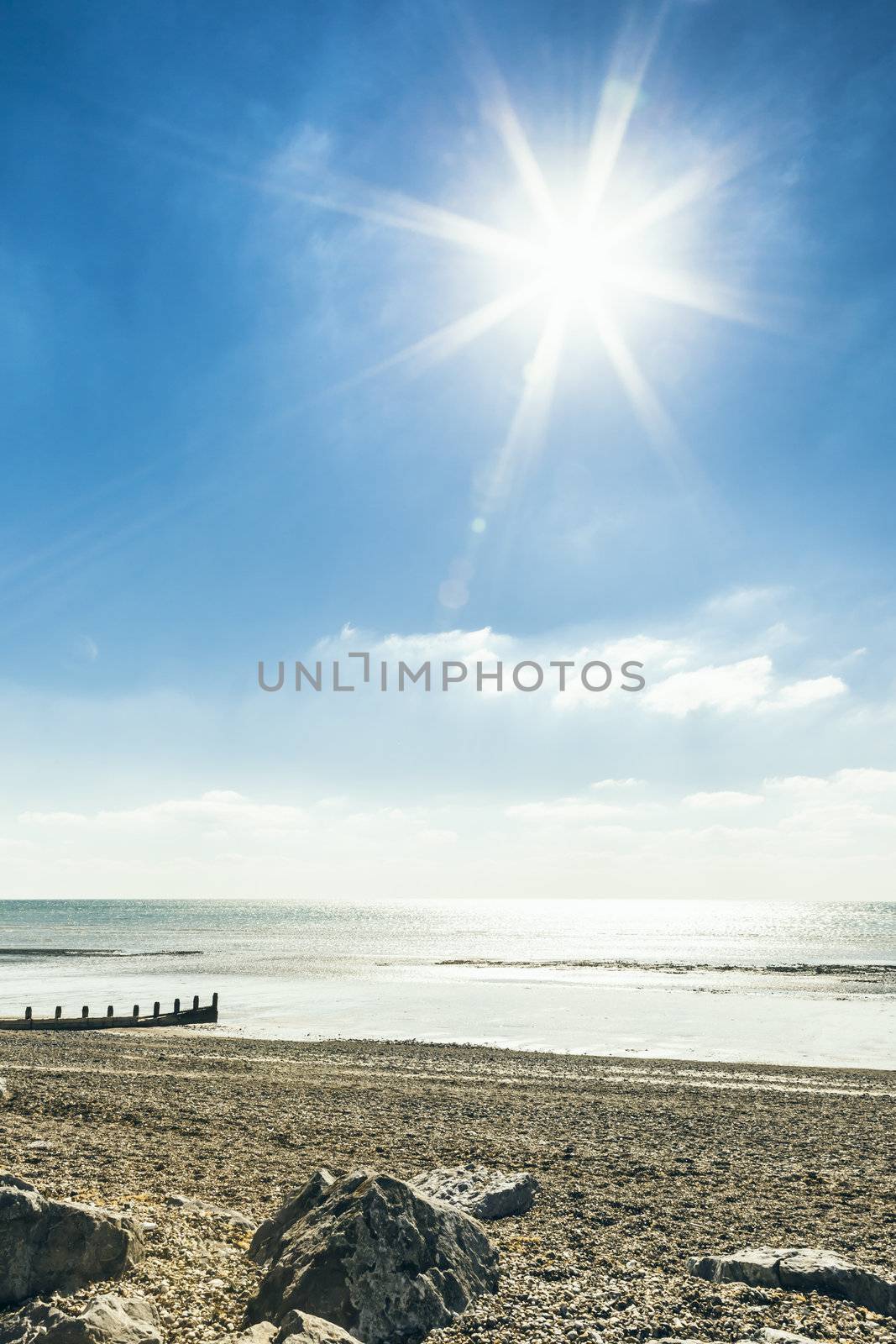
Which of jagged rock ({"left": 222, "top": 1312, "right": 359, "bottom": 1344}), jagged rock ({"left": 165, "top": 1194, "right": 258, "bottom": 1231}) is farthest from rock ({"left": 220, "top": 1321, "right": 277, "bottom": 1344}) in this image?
jagged rock ({"left": 165, "top": 1194, "right": 258, "bottom": 1231})

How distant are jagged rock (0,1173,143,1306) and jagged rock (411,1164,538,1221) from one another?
3938 millimetres

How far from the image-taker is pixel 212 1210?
8656 millimetres

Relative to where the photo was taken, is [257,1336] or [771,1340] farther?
[771,1340]

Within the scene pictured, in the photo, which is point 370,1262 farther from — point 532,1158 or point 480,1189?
point 532,1158

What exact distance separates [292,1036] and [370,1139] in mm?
17828

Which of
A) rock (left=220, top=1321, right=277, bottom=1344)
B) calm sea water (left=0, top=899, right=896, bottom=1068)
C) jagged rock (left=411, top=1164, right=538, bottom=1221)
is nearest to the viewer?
rock (left=220, top=1321, right=277, bottom=1344)

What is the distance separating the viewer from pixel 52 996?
1757 inches

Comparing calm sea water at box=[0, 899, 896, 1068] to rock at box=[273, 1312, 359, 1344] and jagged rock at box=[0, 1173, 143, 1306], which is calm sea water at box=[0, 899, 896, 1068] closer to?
jagged rock at box=[0, 1173, 143, 1306]

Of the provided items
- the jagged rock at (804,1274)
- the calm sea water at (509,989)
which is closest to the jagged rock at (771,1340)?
the jagged rock at (804,1274)

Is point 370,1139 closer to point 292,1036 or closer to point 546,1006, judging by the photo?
point 292,1036

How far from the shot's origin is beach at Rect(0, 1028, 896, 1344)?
6.86m

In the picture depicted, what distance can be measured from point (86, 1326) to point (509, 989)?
54260 millimetres

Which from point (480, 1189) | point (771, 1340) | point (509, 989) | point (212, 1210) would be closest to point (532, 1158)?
point (480, 1189)

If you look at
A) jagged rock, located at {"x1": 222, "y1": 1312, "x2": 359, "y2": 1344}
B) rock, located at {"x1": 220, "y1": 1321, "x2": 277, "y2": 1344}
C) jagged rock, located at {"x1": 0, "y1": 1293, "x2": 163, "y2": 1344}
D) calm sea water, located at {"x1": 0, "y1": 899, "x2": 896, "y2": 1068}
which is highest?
jagged rock, located at {"x1": 0, "y1": 1293, "x2": 163, "y2": 1344}
